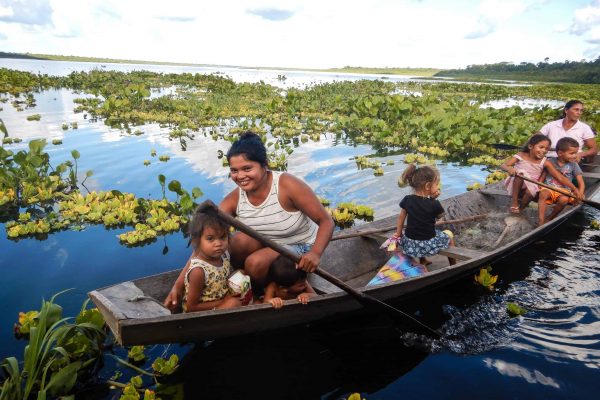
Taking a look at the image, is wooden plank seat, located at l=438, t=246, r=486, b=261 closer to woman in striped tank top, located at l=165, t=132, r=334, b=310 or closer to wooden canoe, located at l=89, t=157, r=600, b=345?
wooden canoe, located at l=89, t=157, r=600, b=345

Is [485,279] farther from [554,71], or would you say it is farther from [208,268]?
[554,71]

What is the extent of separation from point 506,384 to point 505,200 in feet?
13.0

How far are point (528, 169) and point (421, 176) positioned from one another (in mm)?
2848

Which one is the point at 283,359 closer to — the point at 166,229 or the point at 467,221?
the point at 166,229

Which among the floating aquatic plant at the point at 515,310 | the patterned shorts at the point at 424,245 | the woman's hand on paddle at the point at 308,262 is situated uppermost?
the woman's hand on paddle at the point at 308,262

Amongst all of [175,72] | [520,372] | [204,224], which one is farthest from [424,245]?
[175,72]

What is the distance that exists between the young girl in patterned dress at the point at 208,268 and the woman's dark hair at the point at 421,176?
1810 mm

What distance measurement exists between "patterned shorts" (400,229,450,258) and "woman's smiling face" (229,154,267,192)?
181 cm

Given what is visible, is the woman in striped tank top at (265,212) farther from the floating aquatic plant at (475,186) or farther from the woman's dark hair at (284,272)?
the floating aquatic plant at (475,186)

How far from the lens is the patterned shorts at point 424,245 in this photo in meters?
3.89

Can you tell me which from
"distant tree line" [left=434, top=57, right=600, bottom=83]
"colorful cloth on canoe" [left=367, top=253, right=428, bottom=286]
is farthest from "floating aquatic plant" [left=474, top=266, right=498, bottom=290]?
"distant tree line" [left=434, top=57, right=600, bottom=83]

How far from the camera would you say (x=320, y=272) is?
2846mm

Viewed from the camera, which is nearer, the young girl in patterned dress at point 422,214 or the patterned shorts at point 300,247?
the patterned shorts at point 300,247

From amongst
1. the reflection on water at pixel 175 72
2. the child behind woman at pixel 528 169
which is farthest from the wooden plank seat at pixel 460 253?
the reflection on water at pixel 175 72
